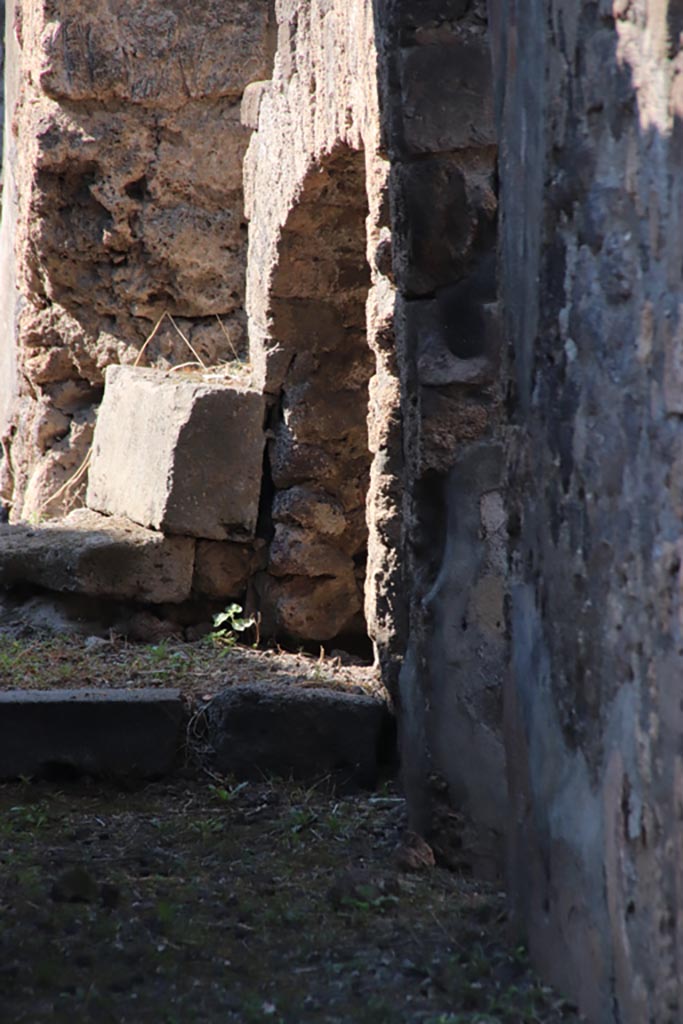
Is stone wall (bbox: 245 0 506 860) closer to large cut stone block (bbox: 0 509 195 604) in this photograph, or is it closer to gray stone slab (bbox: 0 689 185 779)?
gray stone slab (bbox: 0 689 185 779)

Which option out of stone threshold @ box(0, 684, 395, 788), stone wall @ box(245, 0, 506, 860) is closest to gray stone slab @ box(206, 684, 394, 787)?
stone threshold @ box(0, 684, 395, 788)

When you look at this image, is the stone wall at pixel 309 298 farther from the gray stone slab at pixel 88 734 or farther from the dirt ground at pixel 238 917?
the gray stone slab at pixel 88 734

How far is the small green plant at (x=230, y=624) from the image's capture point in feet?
19.5

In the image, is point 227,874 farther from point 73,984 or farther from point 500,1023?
point 500,1023

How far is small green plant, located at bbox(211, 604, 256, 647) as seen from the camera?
594 cm

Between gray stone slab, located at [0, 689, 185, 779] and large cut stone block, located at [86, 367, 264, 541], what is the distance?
4.21 feet

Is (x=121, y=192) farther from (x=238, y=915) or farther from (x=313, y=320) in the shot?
(x=238, y=915)

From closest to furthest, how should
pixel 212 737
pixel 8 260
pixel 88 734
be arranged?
pixel 88 734, pixel 212 737, pixel 8 260

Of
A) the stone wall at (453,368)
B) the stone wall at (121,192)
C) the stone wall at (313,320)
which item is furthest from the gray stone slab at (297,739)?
the stone wall at (121,192)

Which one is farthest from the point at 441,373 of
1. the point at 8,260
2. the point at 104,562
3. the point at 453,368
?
the point at 8,260

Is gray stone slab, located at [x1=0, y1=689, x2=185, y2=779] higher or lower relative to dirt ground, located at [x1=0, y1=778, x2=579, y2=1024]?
higher

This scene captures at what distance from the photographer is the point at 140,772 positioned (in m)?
4.63

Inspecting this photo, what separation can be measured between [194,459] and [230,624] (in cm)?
75

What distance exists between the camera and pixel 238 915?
10.9 ft
